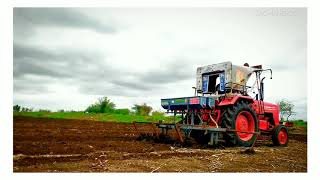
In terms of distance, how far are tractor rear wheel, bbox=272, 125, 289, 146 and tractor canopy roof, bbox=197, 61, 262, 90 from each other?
1784 millimetres

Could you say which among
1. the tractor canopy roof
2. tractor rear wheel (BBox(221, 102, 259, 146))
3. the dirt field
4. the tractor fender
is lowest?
the dirt field

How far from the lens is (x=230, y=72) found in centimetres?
938

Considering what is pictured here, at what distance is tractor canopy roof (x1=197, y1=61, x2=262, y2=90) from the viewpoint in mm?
9398

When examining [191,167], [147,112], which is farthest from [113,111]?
[191,167]

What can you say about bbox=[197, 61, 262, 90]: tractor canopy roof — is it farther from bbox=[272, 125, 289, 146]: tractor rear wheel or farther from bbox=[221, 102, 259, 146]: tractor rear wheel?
bbox=[272, 125, 289, 146]: tractor rear wheel

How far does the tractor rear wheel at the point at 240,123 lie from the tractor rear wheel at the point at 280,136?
2.99ft

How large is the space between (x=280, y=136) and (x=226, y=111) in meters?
2.69

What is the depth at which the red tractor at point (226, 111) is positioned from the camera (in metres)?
8.52

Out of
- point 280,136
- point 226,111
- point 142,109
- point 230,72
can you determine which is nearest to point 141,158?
point 226,111

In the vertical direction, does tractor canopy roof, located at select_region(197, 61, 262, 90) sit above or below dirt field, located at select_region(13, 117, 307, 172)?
above

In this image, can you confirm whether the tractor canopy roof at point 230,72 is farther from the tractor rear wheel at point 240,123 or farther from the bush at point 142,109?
the bush at point 142,109

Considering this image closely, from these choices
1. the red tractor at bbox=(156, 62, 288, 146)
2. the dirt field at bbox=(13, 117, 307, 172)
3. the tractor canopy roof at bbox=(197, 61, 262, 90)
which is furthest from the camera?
the tractor canopy roof at bbox=(197, 61, 262, 90)

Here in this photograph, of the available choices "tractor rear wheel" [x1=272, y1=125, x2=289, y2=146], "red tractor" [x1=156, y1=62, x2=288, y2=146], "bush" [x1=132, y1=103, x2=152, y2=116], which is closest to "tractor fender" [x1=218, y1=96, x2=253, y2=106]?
"red tractor" [x1=156, y1=62, x2=288, y2=146]
